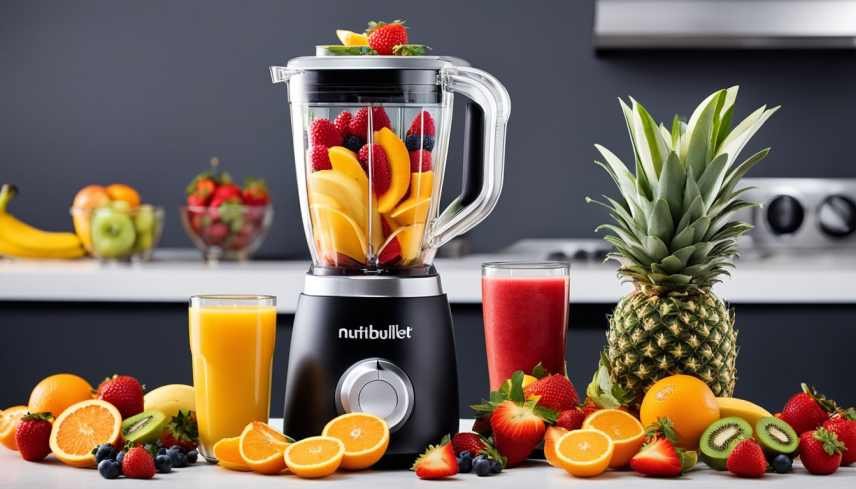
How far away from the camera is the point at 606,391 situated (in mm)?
1286

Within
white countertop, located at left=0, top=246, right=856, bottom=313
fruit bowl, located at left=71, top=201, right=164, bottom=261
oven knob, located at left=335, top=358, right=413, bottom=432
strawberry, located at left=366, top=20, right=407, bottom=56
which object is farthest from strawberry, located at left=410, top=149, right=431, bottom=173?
fruit bowl, located at left=71, top=201, right=164, bottom=261

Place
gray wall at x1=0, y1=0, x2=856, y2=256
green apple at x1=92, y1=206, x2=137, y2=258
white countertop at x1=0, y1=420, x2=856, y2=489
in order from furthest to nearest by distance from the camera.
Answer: gray wall at x1=0, y1=0, x2=856, y2=256
green apple at x1=92, y1=206, x2=137, y2=258
white countertop at x1=0, y1=420, x2=856, y2=489

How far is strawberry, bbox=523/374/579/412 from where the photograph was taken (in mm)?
1182

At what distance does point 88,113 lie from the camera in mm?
3428

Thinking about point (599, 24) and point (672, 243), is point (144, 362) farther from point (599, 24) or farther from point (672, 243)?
point (672, 243)

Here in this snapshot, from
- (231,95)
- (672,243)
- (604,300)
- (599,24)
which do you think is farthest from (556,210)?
(672,243)

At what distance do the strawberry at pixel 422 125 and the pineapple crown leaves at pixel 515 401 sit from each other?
0.91ft

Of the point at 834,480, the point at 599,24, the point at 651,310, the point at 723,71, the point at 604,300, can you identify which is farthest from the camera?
the point at 723,71

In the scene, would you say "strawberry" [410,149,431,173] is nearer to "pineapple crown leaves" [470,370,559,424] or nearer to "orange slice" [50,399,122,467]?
"pineapple crown leaves" [470,370,559,424]

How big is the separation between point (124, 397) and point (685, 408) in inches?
23.3

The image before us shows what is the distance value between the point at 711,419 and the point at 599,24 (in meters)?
2.06

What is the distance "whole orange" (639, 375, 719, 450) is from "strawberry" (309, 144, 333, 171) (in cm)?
42

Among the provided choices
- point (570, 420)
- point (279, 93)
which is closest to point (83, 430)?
point (570, 420)

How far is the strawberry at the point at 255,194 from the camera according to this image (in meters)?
3.08
